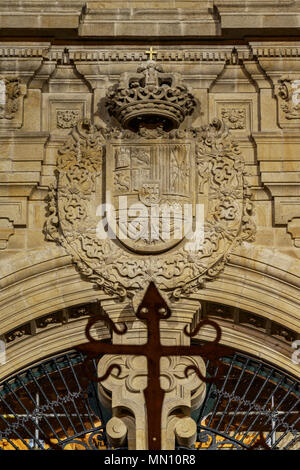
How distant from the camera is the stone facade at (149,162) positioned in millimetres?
12227

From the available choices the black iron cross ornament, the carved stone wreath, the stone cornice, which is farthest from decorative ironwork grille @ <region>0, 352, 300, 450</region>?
the black iron cross ornament

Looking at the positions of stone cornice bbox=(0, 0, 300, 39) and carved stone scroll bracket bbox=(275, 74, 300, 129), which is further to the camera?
stone cornice bbox=(0, 0, 300, 39)

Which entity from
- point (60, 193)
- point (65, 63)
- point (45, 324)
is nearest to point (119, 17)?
point (65, 63)

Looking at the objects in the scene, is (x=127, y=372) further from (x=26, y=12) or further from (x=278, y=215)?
(x=26, y=12)

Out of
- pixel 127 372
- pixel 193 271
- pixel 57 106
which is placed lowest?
pixel 127 372

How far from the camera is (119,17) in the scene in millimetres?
13008

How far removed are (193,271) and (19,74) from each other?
7.98 feet

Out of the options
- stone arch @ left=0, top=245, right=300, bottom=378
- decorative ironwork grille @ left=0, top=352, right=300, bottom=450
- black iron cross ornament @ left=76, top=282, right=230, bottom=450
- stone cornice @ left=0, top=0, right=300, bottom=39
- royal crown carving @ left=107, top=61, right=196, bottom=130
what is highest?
stone cornice @ left=0, top=0, right=300, bottom=39

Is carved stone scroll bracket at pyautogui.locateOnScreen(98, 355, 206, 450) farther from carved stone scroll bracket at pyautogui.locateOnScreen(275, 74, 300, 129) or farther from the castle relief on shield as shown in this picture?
carved stone scroll bracket at pyautogui.locateOnScreen(275, 74, 300, 129)

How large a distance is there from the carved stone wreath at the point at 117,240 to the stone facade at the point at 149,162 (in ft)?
0.04

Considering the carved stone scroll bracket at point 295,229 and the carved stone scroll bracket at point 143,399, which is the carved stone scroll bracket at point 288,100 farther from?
the carved stone scroll bracket at point 143,399

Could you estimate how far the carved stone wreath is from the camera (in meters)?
12.2

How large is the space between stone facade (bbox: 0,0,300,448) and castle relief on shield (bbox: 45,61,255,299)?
0.04ft

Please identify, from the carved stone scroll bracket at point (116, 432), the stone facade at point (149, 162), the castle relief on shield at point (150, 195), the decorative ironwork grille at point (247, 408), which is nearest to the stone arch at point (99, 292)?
the stone facade at point (149, 162)
